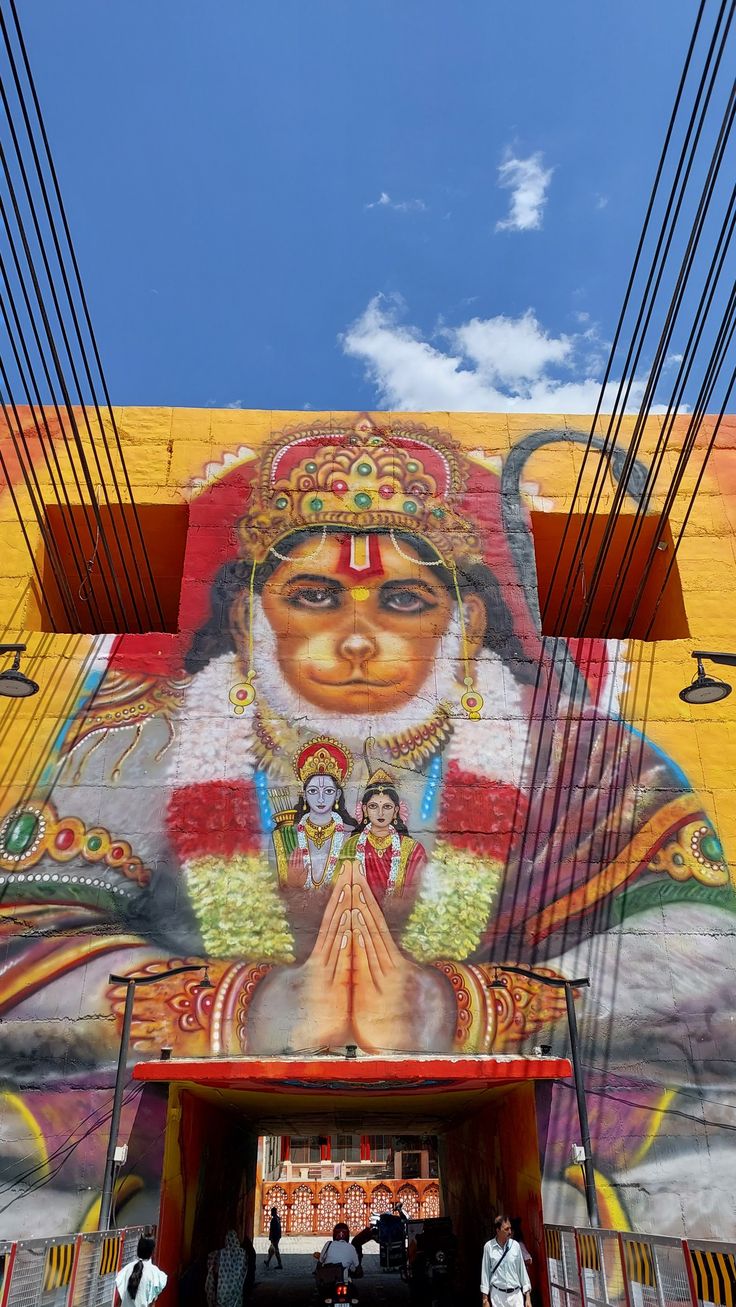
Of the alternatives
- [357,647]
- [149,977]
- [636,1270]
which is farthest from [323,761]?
[636,1270]

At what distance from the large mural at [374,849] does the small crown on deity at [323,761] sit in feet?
0.15

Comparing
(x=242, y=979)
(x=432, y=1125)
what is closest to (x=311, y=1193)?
(x=432, y=1125)

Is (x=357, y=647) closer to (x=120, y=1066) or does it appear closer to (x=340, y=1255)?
(x=120, y=1066)

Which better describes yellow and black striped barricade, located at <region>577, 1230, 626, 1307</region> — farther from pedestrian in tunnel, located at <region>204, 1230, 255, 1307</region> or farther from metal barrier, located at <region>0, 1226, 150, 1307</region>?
pedestrian in tunnel, located at <region>204, 1230, 255, 1307</region>

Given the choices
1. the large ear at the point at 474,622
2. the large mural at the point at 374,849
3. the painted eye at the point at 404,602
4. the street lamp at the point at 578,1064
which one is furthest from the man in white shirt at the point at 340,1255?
the painted eye at the point at 404,602

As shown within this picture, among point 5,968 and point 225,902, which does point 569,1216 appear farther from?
point 5,968

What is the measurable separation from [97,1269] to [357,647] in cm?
936

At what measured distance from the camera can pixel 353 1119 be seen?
19.3m

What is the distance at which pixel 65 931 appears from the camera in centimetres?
1348

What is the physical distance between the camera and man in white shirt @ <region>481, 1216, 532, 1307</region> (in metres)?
9.07

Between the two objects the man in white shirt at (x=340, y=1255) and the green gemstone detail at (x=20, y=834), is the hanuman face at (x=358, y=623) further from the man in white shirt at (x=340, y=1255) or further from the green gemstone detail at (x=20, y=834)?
the man in white shirt at (x=340, y=1255)

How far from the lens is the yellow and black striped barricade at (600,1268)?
7.95 m

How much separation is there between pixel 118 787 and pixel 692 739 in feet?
29.9

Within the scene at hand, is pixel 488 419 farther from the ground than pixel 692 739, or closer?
farther from the ground
